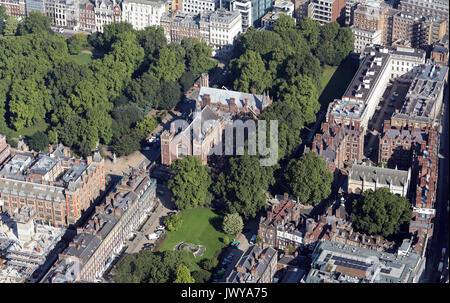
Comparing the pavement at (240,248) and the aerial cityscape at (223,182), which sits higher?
the aerial cityscape at (223,182)

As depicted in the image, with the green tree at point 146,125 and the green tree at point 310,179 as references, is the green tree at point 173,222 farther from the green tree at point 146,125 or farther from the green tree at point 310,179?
the green tree at point 146,125

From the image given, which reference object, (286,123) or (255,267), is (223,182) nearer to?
(286,123)

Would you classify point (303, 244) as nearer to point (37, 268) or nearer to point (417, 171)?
point (417, 171)

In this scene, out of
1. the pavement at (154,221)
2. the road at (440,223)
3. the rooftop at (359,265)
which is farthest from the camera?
the pavement at (154,221)

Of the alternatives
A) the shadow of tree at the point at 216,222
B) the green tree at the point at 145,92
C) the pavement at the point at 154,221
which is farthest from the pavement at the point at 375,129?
the green tree at the point at 145,92

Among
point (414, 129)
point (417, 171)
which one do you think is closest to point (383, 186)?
point (417, 171)

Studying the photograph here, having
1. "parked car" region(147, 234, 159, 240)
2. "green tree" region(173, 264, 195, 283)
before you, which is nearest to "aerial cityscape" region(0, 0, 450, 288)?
"green tree" region(173, 264, 195, 283)

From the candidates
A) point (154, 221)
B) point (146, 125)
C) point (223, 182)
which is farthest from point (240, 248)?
point (146, 125)
